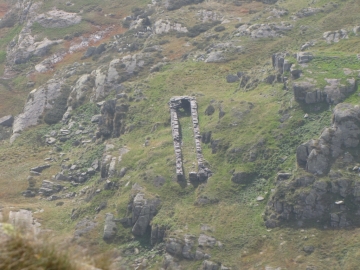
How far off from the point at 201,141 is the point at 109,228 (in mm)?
11535

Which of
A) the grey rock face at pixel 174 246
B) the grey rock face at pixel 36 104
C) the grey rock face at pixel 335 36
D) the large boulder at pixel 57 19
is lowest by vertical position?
the grey rock face at pixel 174 246

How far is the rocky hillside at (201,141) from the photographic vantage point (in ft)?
133

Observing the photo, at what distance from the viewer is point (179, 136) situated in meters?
54.0

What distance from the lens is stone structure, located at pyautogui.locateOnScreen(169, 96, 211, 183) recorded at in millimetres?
47531

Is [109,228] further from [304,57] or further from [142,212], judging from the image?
[304,57]

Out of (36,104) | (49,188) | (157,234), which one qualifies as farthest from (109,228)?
(36,104)

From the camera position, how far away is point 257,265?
1483 inches

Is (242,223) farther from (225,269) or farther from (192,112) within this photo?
(192,112)

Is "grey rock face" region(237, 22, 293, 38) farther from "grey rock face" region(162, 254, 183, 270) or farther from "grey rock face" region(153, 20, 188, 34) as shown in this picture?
"grey rock face" region(162, 254, 183, 270)

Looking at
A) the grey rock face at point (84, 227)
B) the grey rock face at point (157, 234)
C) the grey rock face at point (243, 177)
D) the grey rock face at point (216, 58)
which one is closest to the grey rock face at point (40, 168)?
the grey rock face at point (84, 227)

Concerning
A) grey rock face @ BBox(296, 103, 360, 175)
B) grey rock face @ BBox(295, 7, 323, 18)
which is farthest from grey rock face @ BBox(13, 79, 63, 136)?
grey rock face @ BBox(296, 103, 360, 175)

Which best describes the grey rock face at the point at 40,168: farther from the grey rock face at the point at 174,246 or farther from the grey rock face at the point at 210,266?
the grey rock face at the point at 210,266

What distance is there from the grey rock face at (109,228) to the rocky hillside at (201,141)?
0.11 meters

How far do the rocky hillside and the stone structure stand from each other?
136 mm
